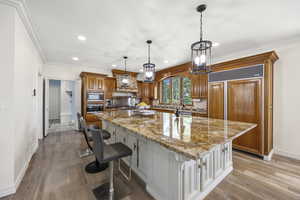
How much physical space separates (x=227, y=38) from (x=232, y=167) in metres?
2.67

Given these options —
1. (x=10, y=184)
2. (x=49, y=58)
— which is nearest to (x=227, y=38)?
(x=10, y=184)

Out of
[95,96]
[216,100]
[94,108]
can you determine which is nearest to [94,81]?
[95,96]

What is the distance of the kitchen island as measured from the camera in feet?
3.43

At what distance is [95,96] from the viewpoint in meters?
4.71

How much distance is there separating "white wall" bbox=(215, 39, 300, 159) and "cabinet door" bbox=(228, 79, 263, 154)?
625mm

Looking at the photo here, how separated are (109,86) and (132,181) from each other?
162 inches

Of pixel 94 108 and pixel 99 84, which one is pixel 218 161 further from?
pixel 99 84

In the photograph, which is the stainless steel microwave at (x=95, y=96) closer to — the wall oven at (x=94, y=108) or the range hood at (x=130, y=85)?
the wall oven at (x=94, y=108)

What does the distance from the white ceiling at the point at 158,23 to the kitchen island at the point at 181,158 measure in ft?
5.72

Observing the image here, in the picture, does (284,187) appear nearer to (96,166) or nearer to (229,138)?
(229,138)

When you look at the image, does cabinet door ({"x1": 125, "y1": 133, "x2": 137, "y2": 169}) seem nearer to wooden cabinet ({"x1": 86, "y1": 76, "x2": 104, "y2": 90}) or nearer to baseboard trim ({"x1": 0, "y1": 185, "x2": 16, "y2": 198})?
baseboard trim ({"x1": 0, "y1": 185, "x2": 16, "y2": 198})

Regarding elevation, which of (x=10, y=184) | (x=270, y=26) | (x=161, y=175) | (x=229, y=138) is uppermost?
(x=270, y=26)

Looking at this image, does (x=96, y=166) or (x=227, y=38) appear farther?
(x=227, y=38)

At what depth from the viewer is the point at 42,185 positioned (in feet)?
6.08
